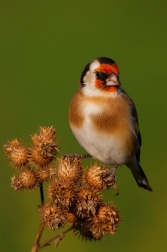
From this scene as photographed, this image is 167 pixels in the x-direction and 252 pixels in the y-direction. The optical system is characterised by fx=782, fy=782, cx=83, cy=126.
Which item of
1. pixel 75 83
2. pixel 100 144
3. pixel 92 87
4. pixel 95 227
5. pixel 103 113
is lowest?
pixel 75 83

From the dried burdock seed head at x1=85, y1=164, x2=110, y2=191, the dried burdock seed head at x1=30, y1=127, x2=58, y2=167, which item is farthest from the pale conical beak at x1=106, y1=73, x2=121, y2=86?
the dried burdock seed head at x1=85, y1=164, x2=110, y2=191

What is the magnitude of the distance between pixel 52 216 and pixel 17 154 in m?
0.57

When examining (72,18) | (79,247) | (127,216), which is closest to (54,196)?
(79,247)

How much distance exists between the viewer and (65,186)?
4.45m

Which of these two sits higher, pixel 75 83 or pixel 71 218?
pixel 71 218

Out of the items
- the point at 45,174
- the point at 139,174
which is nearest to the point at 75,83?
the point at 139,174

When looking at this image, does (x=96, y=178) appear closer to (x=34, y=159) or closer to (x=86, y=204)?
(x=86, y=204)

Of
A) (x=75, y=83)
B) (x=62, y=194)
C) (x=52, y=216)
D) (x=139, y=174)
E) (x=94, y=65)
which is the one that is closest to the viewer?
(x=52, y=216)

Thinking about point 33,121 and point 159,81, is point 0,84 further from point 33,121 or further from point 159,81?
point 159,81

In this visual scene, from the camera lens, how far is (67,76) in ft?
37.4

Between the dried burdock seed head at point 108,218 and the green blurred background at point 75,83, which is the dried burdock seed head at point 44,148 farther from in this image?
the green blurred background at point 75,83

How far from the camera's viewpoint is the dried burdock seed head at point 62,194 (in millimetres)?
4398

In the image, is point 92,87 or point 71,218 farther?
point 92,87

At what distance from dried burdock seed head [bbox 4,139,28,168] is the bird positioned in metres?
0.80
